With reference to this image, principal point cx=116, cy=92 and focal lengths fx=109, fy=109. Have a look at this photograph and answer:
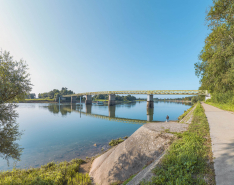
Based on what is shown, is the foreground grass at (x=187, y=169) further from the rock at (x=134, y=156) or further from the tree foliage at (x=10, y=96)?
the tree foliage at (x=10, y=96)

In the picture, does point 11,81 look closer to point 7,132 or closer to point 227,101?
point 7,132

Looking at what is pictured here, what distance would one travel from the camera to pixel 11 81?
7500 mm

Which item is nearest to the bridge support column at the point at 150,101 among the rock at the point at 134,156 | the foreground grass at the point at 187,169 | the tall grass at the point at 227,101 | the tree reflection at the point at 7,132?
the tall grass at the point at 227,101

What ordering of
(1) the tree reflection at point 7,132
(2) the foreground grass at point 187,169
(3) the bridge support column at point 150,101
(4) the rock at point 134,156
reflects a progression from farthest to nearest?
(3) the bridge support column at point 150,101 → (1) the tree reflection at point 7,132 → (4) the rock at point 134,156 → (2) the foreground grass at point 187,169

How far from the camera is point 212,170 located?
344cm

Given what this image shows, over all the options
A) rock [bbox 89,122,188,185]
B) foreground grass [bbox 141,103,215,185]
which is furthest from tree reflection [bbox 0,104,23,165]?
foreground grass [bbox 141,103,215,185]

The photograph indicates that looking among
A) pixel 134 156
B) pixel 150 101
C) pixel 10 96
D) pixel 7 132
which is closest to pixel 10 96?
pixel 10 96

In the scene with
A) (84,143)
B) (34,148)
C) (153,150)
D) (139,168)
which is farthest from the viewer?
(84,143)

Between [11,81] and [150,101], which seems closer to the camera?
[11,81]

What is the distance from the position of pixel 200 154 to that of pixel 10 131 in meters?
11.0

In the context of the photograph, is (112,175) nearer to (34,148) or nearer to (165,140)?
(165,140)

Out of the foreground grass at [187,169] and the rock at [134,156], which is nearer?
the foreground grass at [187,169]

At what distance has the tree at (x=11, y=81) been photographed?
6.95 meters

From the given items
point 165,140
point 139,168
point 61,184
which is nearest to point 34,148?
point 61,184
